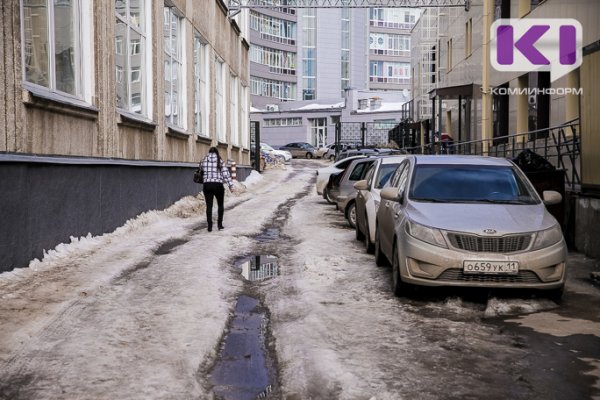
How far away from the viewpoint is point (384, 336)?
5891 mm

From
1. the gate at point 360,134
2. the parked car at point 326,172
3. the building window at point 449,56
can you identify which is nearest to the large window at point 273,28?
the gate at point 360,134

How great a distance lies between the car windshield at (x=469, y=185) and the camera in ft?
26.5

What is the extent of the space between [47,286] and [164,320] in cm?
196

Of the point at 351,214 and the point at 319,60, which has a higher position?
the point at 319,60

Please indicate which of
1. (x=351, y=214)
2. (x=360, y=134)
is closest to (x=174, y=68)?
(x=351, y=214)

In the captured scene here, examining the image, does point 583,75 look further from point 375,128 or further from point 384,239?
point 375,128

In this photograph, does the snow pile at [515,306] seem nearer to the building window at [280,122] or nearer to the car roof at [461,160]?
A: the car roof at [461,160]

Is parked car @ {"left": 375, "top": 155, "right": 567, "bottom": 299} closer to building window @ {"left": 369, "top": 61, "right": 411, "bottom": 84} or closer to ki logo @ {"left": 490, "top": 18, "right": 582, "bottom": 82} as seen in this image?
ki logo @ {"left": 490, "top": 18, "right": 582, "bottom": 82}

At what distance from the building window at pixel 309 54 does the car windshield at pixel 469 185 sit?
237 feet

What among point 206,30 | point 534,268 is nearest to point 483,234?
point 534,268

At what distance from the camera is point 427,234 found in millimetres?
7238

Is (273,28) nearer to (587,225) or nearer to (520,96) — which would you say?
(520,96)

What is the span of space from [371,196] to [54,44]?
17.8 feet

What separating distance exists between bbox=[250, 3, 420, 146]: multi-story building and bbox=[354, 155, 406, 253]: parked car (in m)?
56.1
